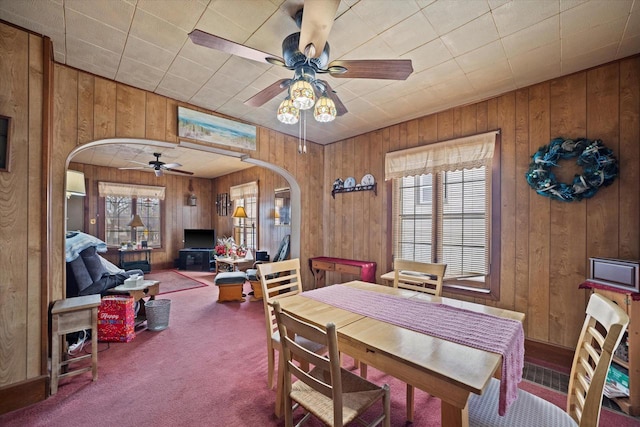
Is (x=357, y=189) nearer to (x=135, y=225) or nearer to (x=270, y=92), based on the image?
(x=270, y=92)

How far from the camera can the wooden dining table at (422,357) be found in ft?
3.55

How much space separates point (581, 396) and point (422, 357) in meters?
0.82

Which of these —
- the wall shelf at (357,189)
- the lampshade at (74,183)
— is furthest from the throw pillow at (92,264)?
the wall shelf at (357,189)

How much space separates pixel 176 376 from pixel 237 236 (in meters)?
5.34

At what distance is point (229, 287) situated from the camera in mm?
4504

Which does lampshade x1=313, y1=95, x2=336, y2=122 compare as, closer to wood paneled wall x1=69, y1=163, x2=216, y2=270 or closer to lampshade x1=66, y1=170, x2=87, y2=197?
lampshade x1=66, y1=170, x2=87, y2=197

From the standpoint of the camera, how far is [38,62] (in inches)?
80.1

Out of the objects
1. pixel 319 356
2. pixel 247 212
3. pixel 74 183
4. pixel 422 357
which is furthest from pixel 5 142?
pixel 247 212

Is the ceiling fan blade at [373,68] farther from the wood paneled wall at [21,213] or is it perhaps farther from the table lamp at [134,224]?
the table lamp at [134,224]

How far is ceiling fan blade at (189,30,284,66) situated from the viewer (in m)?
1.51

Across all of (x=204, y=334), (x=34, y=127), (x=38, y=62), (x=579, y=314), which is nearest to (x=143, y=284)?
(x=204, y=334)

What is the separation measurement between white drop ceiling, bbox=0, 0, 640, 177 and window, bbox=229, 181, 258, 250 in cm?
406

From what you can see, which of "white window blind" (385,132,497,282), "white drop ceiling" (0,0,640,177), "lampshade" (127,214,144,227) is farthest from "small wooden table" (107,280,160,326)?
"lampshade" (127,214,144,227)

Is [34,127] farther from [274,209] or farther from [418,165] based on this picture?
[274,209]
